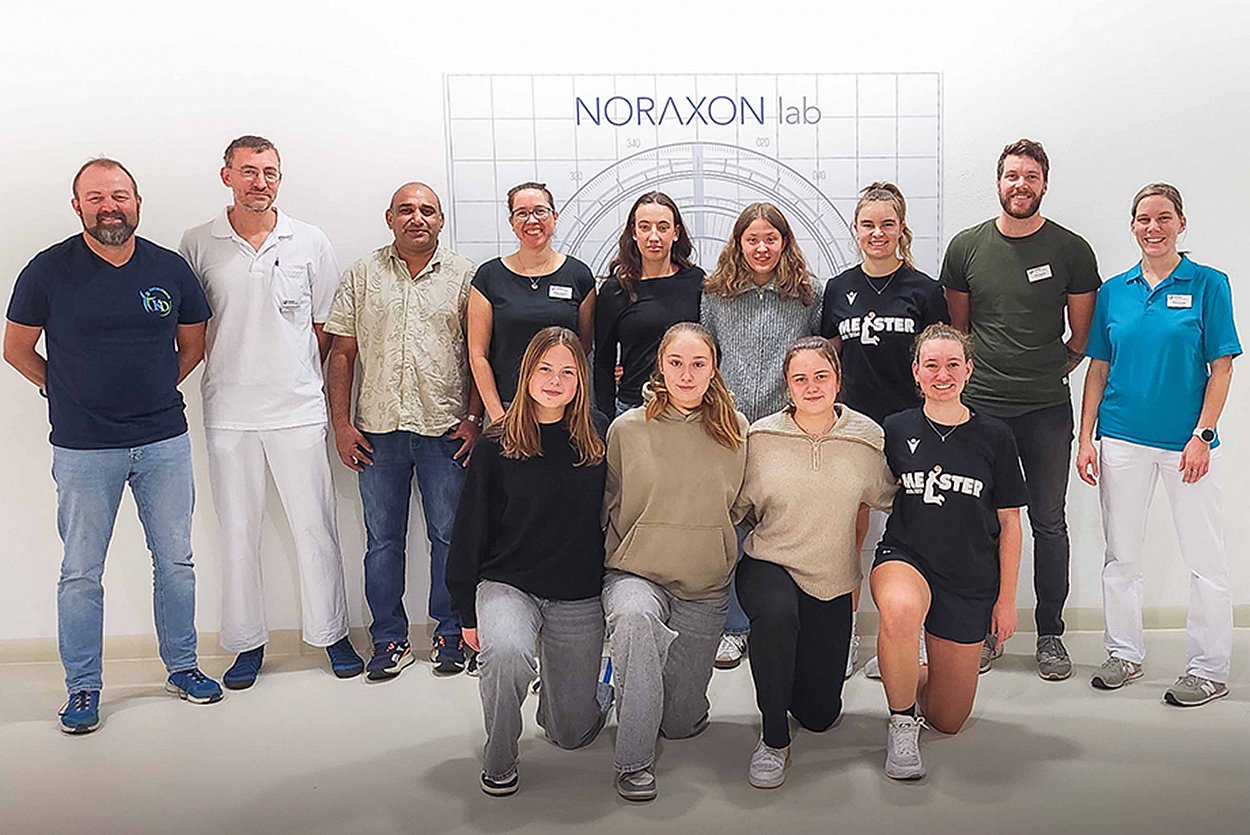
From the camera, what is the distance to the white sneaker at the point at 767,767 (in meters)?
2.84

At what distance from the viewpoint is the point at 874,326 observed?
11.1ft

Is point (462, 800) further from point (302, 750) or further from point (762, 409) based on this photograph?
point (762, 409)

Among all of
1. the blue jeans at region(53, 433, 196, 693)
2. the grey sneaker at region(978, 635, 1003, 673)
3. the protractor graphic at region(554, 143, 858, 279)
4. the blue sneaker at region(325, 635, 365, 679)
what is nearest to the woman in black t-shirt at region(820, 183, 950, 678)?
the protractor graphic at region(554, 143, 858, 279)

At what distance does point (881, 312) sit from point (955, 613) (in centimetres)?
92

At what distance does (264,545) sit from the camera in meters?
3.91

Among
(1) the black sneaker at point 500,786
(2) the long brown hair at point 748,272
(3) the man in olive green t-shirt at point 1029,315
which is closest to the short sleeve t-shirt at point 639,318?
(2) the long brown hair at point 748,272

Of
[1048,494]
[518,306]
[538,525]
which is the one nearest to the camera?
[538,525]

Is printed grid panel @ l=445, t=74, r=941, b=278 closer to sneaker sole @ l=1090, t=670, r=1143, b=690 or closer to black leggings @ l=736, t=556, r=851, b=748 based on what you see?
black leggings @ l=736, t=556, r=851, b=748

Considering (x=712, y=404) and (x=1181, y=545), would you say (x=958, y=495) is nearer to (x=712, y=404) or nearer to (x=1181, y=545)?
(x=712, y=404)

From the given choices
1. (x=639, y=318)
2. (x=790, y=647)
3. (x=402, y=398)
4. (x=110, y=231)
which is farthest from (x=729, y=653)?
(x=110, y=231)

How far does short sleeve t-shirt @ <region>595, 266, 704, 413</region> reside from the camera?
11.4 feet

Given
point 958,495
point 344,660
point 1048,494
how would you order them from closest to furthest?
point 958,495
point 1048,494
point 344,660

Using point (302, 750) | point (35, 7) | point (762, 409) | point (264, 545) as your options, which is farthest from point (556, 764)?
point (35, 7)

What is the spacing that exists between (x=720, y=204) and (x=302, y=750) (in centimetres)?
216
